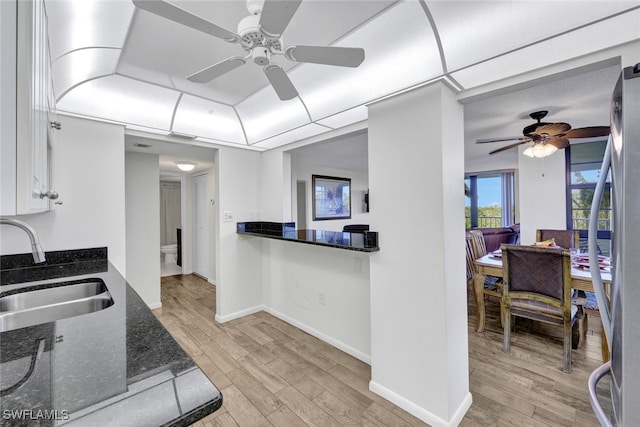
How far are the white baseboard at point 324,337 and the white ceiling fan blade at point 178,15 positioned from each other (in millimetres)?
2626

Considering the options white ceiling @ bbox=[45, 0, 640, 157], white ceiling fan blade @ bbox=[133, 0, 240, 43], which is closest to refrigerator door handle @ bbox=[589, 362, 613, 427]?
white ceiling @ bbox=[45, 0, 640, 157]

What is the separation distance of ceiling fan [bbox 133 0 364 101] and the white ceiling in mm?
318

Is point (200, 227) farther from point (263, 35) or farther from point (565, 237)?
point (565, 237)

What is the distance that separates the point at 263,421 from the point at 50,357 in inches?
58.7

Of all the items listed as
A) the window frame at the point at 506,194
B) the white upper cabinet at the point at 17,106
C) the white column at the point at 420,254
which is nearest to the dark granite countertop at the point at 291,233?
the white column at the point at 420,254

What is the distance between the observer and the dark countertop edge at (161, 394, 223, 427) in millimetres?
519

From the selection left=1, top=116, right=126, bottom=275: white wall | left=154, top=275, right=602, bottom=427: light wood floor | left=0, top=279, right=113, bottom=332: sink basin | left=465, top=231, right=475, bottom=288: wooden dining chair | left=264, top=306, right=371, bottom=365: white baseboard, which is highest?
left=1, top=116, right=126, bottom=275: white wall

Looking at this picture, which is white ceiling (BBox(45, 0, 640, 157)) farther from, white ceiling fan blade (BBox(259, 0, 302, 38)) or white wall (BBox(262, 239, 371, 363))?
white wall (BBox(262, 239, 371, 363))

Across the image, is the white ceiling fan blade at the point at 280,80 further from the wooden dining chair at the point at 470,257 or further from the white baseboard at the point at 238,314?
the wooden dining chair at the point at 470,257

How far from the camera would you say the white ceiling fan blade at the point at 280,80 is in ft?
4.70

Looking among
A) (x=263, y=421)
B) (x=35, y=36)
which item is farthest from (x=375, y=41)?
(x=263, y=421)

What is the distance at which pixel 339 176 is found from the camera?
6.04 meters

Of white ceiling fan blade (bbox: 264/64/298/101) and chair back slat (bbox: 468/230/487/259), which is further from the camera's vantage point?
chair back slat (bbox: 468/230/487/259)

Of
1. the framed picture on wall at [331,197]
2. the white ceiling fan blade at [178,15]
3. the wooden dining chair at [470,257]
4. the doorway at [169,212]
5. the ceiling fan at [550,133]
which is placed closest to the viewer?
the white ceiling fan blade at [178,15]
